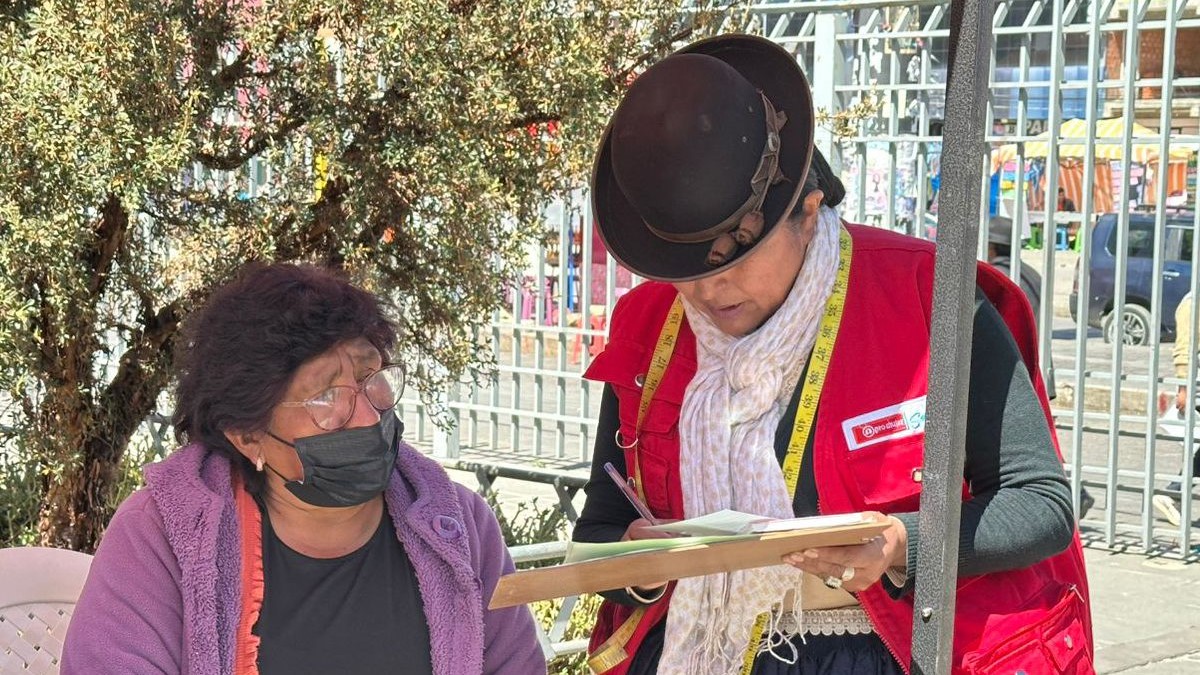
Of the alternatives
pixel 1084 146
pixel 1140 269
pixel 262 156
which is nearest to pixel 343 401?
pixel 262 156

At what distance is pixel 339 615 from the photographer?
102 inches

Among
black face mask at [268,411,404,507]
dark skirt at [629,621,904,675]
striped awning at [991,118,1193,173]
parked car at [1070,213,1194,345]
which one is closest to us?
dark skirt at [629,621,904,675]

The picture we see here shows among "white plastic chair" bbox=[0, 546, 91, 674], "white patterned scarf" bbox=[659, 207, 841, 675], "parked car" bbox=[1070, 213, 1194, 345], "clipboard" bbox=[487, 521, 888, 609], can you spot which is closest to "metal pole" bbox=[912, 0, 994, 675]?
"clipboard" bbox=[487, 521, 888, 609]

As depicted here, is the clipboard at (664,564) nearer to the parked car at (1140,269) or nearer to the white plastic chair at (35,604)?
the white plastic chair at (35,604)

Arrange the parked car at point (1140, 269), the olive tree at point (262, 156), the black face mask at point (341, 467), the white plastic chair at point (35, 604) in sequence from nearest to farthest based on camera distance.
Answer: the black face mask at point (341, 467) < the white plastic chair at point (35, 604) < the olive tree at point (262, 156) < the parked car at point (1140, 269)

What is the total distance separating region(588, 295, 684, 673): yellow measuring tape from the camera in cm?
248

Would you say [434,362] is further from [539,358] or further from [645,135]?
[539,358]

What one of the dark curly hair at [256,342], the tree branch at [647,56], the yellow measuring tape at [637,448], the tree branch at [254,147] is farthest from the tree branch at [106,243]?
the yellow measuring tape at [637,448]

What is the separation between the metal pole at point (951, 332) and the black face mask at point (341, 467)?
97 centimetres

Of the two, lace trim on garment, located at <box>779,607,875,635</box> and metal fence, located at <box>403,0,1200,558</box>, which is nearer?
lace trim on garment, located at <box>779,607,875,635</box>

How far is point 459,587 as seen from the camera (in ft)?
8.69

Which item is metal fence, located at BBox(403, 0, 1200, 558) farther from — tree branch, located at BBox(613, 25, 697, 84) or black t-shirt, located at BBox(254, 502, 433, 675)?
black t-shirt, located at BBox(254, 502, 433, 675)

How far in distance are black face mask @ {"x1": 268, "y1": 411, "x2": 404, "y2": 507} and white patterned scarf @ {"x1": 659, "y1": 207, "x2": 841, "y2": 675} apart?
52 centimetres

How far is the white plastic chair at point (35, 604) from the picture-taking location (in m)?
2.78
